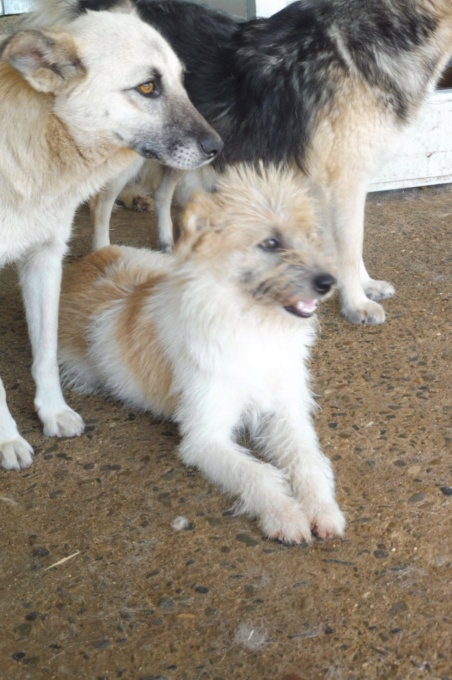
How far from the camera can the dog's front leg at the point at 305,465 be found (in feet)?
9.04

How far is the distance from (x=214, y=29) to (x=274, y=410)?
2430mm

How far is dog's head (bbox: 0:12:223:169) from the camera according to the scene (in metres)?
2.90

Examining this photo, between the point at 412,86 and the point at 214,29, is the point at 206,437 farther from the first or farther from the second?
the point at 214,29

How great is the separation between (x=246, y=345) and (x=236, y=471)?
475 millimetres

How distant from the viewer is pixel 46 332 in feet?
11.5

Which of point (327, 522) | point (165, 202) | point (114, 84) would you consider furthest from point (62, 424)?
point (165, 202)

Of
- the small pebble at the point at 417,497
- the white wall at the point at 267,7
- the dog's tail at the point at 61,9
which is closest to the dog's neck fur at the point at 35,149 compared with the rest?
the dog's tail at the point at 61,9

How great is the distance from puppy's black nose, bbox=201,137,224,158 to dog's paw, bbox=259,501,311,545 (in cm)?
151

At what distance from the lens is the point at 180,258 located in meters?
2.99

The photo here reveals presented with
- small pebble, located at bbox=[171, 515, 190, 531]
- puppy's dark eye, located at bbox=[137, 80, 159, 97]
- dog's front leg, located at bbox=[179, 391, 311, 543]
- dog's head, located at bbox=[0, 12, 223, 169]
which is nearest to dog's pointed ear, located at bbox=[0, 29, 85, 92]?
dog's head, located at bbox=[0, 12, 223, 169]

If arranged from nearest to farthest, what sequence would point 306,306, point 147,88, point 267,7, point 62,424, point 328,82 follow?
point 306,306 < point 147,88 < point 62,424 < point 328,82 < point 267,7

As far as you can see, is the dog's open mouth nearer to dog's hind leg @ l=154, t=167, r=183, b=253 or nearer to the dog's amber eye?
the dog's amber eye

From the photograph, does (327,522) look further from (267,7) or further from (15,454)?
(267,7)

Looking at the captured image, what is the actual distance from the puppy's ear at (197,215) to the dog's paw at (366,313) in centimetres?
167
